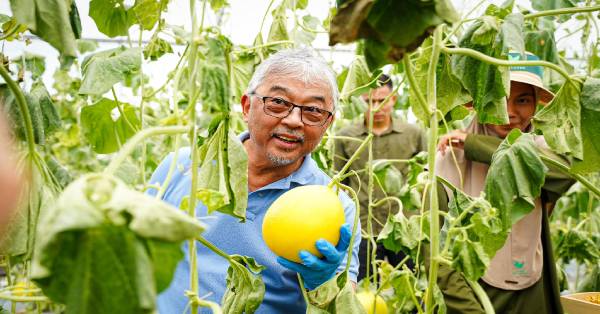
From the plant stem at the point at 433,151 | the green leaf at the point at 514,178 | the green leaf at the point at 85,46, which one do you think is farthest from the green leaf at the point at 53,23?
the green leaf at the point at 85,46

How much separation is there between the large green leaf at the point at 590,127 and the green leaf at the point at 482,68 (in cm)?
16

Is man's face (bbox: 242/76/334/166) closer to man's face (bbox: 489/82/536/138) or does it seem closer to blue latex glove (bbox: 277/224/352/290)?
blue latex glove (bbox: 277/224/352/290)

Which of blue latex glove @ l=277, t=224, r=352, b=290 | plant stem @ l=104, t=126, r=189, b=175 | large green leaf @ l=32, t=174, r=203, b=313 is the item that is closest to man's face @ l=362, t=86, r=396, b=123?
blue latex glove @ l=277, t=224, r=352, b=290

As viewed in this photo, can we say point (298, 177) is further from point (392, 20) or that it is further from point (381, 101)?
point (381, 101)

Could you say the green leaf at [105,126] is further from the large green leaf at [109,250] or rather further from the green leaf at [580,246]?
the green leaf at [580,246]

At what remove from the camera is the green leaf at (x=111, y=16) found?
1.38m

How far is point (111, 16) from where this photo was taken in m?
1.45

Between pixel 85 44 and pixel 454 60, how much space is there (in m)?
3.41

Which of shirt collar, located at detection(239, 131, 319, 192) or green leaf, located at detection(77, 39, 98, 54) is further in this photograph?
green leaf, located at detection(77, 39, 98, 54)

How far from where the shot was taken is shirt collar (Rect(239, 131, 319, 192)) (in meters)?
1.76

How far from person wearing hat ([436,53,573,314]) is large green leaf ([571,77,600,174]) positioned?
790 mm

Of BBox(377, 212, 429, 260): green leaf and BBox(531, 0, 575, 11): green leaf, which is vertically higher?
BBox(531, 0, 575, 11): green leaf

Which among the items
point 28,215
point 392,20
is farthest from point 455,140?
point 28,215

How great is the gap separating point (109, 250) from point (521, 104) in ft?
5.94
